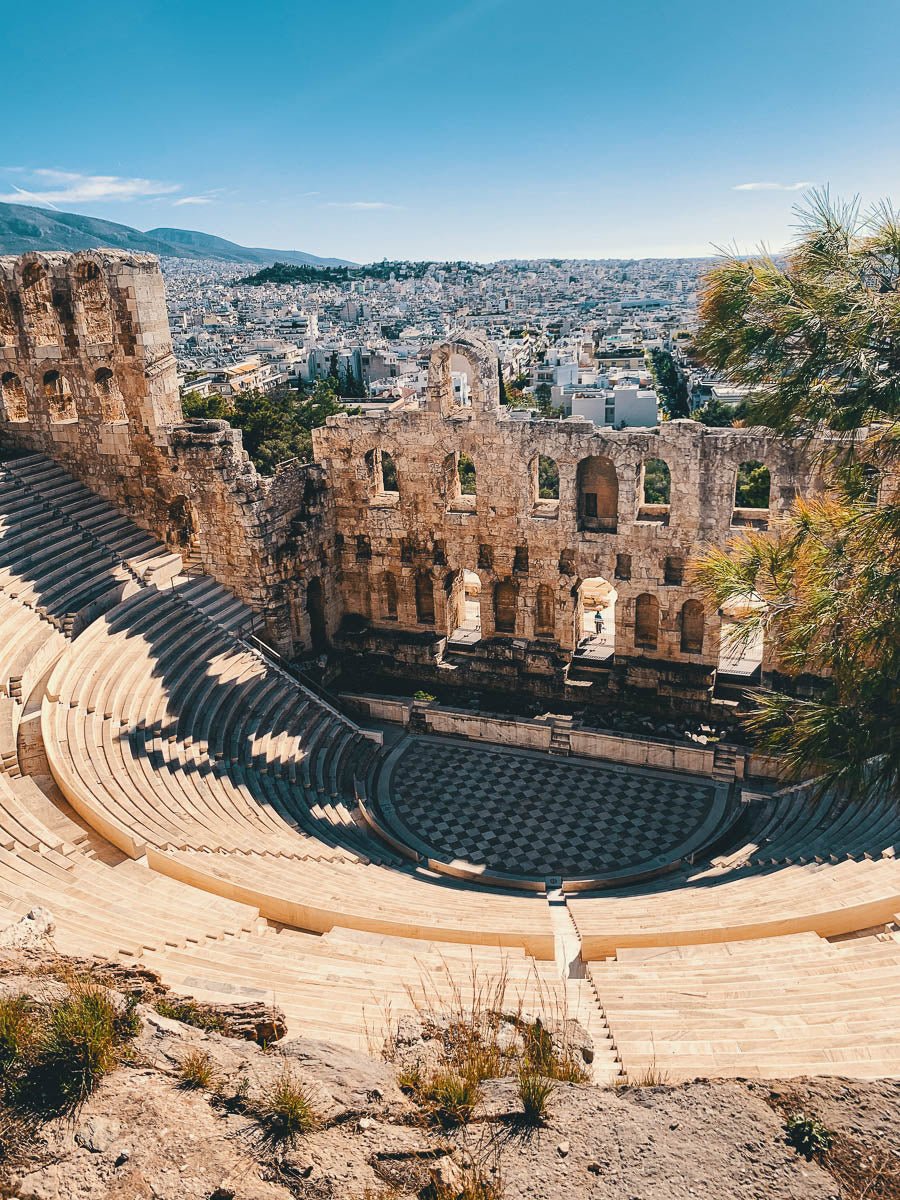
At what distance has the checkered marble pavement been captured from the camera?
17.3 metres

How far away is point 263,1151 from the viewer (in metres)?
5.59

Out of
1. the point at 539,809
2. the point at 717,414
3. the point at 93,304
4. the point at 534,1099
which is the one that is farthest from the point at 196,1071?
the point at 717,414

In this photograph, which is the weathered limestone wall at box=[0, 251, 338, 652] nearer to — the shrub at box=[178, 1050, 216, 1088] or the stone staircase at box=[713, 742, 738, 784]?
the stone staircase at box=[713, 742, 738, 784]

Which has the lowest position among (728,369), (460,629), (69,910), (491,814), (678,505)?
(491,814)

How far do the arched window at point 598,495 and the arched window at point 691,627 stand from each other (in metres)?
2.73

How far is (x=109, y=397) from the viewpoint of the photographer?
22719 millimetres

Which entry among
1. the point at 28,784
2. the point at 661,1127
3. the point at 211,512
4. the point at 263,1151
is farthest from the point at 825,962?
the point at 211,512

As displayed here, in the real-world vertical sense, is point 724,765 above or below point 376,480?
below

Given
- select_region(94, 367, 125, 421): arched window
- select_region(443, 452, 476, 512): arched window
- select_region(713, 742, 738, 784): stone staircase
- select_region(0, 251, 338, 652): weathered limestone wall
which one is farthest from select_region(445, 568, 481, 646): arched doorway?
select_region(94, 367, 125, 421): arched window

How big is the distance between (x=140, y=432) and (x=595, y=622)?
1504cm

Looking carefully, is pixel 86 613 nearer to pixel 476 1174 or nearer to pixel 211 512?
pixel 211 512

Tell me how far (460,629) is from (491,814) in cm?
765

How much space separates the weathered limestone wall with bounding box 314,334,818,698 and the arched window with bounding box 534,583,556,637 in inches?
1.3

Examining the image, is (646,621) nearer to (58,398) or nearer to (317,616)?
(317,616)
